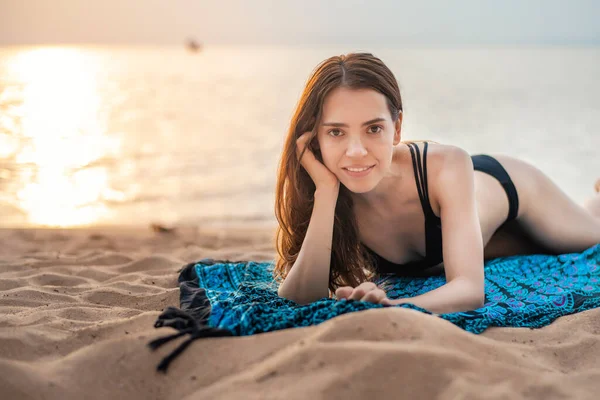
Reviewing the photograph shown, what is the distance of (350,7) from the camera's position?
6162cm

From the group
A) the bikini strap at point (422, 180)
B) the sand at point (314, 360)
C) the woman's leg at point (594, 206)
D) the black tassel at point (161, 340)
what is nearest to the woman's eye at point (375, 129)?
the bikini strap at point (422, 180)

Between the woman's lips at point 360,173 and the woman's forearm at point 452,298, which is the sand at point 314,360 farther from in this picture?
the woman's lips at point 360,173

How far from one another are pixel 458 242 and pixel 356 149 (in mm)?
682

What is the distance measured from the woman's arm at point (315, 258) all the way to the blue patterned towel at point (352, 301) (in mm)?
117

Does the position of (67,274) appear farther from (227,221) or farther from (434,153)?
(227,221)

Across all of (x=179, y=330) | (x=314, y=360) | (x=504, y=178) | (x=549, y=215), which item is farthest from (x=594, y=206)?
(x=179, y=330)

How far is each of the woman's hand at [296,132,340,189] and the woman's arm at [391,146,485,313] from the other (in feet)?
1.82

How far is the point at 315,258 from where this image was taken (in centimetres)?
313

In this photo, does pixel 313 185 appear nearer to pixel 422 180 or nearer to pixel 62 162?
pixel 422 180

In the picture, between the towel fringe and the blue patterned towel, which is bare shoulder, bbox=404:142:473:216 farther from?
the towel fringe

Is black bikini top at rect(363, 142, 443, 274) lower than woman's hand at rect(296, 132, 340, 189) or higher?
lower

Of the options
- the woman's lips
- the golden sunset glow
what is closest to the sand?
the woman's lips

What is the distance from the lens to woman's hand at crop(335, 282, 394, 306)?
2455 mm

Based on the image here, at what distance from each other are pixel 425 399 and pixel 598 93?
908 inches
